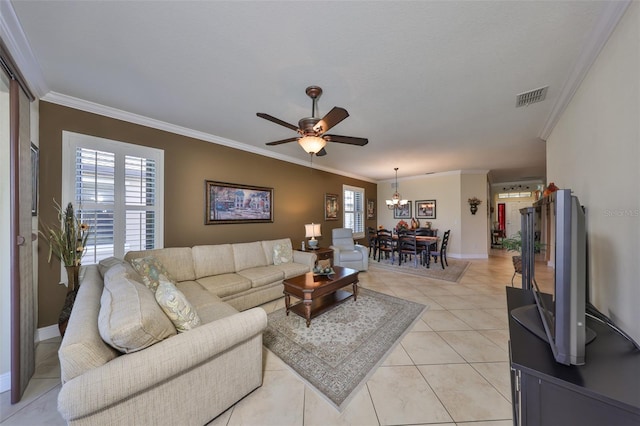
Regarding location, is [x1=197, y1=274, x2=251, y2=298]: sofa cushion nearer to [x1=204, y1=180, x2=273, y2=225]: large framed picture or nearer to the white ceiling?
[x1=204, y1=180, x2=273, y2=225]: large framed picture

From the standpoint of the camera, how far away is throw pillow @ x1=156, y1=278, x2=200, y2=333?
1511mm

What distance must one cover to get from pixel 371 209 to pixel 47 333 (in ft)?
24.6

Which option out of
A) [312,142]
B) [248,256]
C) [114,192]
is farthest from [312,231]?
[114,192]

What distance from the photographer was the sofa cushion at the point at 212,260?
3.12 metres

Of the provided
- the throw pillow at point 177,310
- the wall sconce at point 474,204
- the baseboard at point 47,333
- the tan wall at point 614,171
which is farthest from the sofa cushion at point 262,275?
the wall sconce at point 474,204

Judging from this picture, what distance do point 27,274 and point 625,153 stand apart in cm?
430

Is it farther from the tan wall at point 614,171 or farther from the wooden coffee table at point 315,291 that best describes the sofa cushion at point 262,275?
the tan wall at point 614,171

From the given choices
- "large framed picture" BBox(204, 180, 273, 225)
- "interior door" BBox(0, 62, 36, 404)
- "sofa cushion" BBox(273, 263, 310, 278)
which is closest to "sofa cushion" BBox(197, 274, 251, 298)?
"sofa cushion" BBox(273, 263, 310, 278)

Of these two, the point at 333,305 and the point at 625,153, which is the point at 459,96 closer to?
the point at 625,153

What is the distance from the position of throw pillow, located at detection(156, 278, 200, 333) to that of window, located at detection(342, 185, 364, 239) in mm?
5519

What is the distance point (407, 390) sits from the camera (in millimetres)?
1709

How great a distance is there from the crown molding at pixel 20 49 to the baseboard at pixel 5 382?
2.51 metres

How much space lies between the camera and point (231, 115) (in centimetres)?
298

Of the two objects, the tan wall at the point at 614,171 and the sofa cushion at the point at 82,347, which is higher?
the tan wall at the point at 614,171
